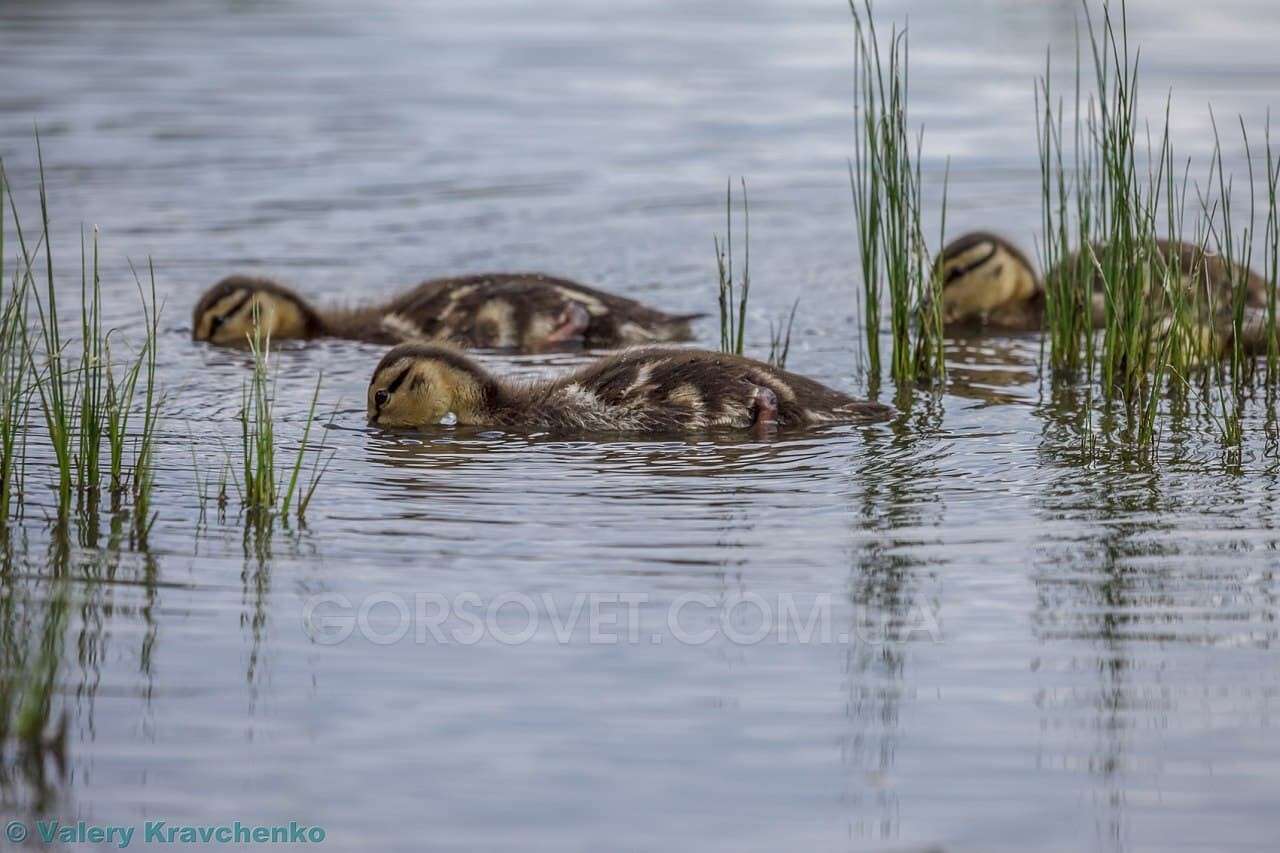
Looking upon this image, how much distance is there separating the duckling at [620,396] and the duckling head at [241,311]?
177cm

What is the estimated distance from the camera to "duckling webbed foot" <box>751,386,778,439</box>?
600 centimetres

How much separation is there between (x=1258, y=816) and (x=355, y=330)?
19.0 ft

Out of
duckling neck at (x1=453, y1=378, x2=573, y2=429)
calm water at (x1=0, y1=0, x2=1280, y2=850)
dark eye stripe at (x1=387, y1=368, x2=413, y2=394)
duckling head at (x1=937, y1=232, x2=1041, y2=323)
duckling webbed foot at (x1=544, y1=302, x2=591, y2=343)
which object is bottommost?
calm water at (x1=0, y1=0, x2=1280, y2=850)

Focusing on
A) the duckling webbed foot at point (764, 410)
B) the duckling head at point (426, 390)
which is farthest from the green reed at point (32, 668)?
the duckling webbed foot at point (764, 410)

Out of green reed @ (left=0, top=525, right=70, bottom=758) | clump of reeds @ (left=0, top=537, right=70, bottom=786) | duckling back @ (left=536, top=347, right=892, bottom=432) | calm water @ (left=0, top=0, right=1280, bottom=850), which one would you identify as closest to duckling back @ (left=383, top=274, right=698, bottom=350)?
calm water @ (left=0, top=0, right=1280, bottom=850)

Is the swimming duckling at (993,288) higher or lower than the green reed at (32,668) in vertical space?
higher

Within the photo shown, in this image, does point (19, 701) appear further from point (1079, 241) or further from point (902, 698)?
point (1079, 241)

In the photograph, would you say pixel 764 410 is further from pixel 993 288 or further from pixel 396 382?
pixel 993 288

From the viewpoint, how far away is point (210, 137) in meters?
13.1

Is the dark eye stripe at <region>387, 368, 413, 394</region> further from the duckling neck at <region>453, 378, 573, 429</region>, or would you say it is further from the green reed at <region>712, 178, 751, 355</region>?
the green reed at <region>712, 178, 751, 355</region>

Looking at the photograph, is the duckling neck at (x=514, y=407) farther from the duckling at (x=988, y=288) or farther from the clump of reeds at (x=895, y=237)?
the duckling at (x=988, y=288)

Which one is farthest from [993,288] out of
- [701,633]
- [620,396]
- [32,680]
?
[32,680]

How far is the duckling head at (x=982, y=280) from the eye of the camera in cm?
841

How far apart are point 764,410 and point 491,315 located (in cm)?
224
